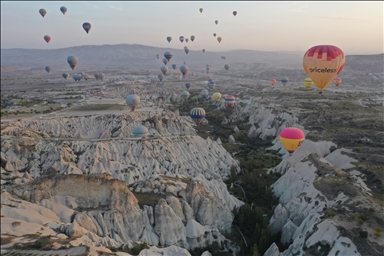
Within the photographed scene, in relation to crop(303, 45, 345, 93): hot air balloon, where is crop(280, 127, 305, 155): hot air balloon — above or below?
below

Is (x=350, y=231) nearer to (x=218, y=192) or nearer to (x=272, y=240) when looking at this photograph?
(x=272, y=240)

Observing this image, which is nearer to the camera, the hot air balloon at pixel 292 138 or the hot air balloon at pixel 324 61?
the hot air balloon at pixel 292 138

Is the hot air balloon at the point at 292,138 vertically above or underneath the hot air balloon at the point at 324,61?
underneath

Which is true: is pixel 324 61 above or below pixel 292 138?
above

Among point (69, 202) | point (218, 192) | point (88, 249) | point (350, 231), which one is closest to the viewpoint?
point (88, 249)

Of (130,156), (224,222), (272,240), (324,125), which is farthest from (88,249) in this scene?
(324,125)

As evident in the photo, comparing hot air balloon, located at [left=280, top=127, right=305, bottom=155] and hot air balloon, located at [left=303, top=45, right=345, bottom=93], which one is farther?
hot air balloon, located at [left=303, top=45, right=345, bottom=93]

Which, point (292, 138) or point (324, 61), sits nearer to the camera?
point (292, 138)

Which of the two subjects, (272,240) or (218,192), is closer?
(272,240)
